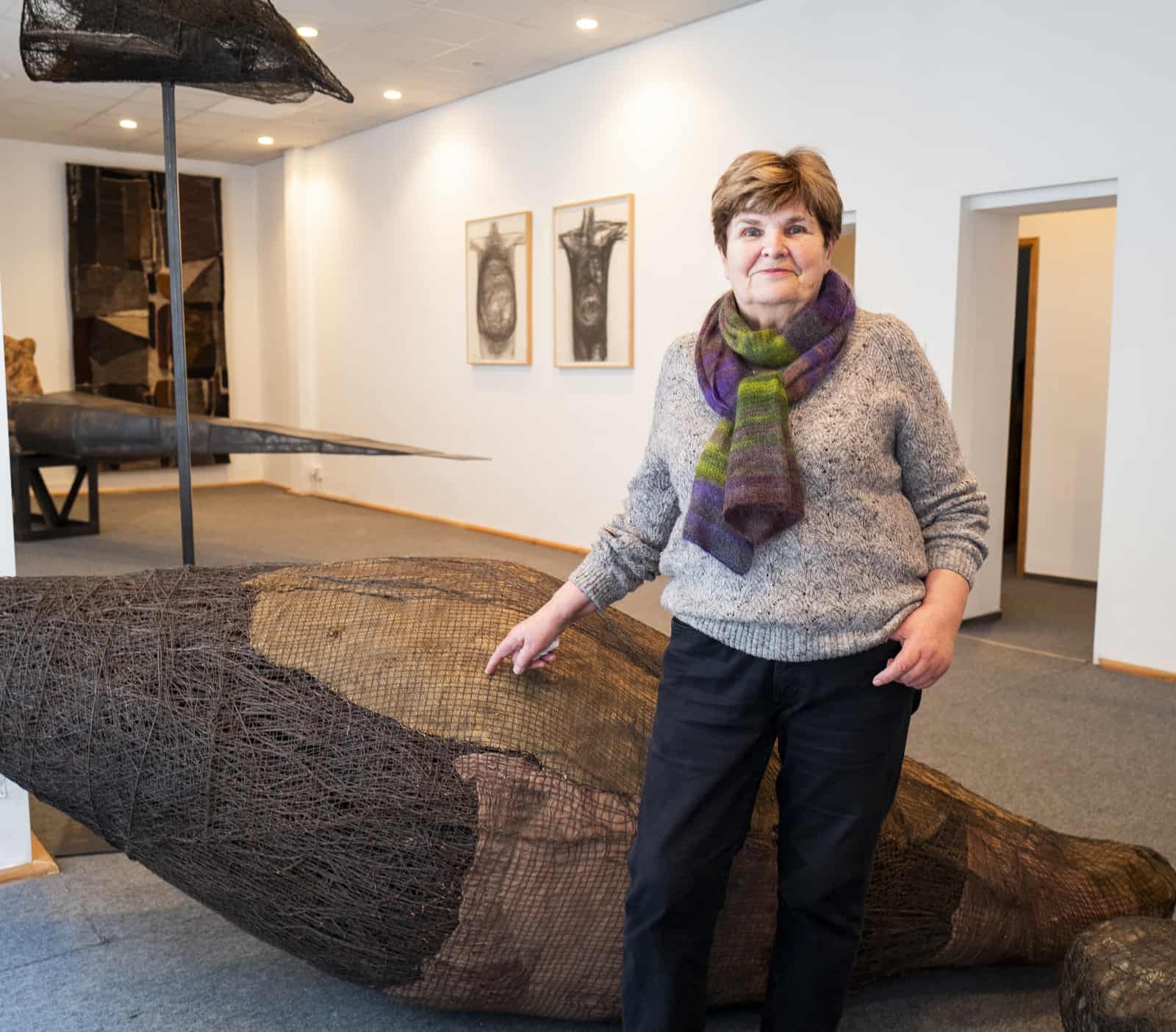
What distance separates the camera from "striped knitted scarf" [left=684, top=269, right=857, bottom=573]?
1340 millimetres

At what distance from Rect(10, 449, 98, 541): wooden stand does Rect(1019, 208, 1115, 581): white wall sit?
18.1 feet

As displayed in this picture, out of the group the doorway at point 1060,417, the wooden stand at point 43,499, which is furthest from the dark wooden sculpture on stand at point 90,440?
the doorway at point 1060,417

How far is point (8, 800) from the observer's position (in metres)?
2.41

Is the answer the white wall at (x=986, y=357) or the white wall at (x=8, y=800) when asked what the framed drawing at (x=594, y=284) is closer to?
the white wall at (x=986, y=357)

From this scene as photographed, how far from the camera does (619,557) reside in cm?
162

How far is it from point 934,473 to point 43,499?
6940mm

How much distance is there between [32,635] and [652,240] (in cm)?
471

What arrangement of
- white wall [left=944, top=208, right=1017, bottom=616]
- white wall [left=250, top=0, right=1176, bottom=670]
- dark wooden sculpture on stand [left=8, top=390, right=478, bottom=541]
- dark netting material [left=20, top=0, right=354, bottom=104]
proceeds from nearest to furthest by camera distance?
dark netting material [left=20, top=0, right=354, bottom=104] < white wall [left=250, top=0, right=1176, bottom=670] < dark wooden sculpture on stand [left=8, top=390, right=478, bottom=541] < white wall [left=944, top=208, right=1017, bottom=616]

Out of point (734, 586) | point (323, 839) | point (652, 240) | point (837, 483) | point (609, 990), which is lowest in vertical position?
point (609, 990)

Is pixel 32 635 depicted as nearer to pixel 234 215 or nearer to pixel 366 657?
pixel 366 657

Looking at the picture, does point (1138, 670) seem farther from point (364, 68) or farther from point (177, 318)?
point (364, 68)

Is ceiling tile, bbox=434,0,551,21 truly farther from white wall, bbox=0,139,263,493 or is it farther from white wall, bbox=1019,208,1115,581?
white wall, bbox=0,139,263,493

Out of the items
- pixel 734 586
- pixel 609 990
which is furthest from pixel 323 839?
pixel 734 586

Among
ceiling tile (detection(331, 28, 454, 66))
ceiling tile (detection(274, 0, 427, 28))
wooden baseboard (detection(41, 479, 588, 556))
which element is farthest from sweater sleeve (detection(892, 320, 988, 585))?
ceiling tile (detection(331, 28, 454, 66))
